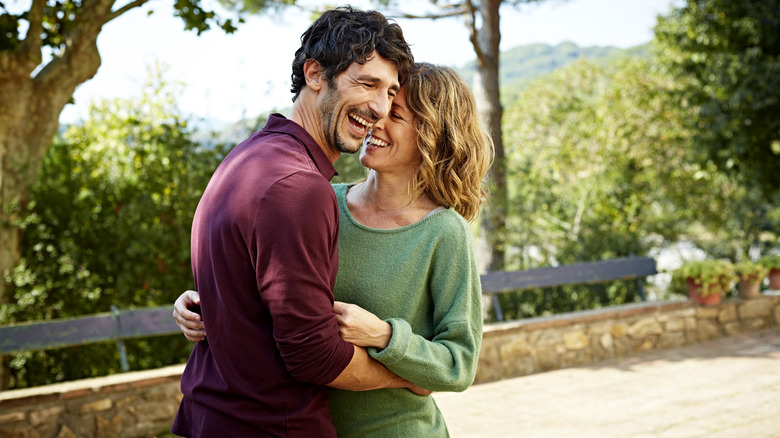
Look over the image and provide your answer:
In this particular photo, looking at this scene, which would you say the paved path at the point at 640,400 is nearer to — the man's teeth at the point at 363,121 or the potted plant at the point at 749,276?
the potted plant at the point at 749,276

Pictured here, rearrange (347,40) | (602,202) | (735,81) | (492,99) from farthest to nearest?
(735,81) < (602,202) < (492,99) < (347,40)

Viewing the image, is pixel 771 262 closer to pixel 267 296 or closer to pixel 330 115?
pixel 330 115

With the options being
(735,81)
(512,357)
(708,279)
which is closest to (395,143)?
(512,357)

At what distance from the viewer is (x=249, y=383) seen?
1.36 metres

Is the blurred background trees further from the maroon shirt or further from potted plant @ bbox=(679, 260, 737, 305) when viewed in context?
the maroon shirt

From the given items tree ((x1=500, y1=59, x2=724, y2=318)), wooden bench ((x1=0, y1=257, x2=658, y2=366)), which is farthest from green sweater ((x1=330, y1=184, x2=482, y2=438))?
tree ((x1=500, y1=59, x2=724, y2=318))

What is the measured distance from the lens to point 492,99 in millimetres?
8555

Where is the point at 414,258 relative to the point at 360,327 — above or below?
above

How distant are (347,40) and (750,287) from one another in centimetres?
736

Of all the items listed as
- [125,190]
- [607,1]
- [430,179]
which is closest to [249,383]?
[430,179]

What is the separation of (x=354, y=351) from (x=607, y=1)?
226 ft

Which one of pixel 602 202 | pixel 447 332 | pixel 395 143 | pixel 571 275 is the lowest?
pixel 571 275

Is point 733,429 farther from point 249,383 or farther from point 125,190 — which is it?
point 125,190

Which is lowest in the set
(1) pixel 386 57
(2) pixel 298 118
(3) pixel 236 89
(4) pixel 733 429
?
(4) pixel 733 429
